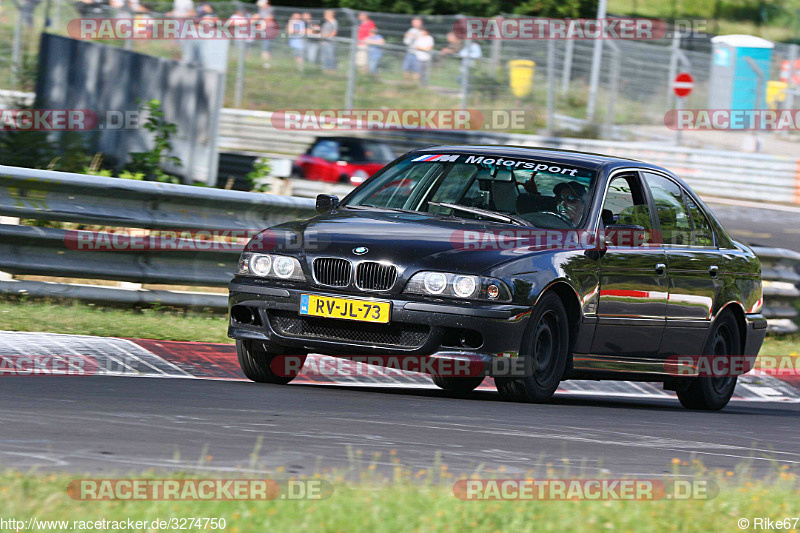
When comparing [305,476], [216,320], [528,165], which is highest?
[528,165]

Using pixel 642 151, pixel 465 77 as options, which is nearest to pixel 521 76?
pixel 465 77

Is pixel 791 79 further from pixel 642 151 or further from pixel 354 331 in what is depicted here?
pixel 354 331

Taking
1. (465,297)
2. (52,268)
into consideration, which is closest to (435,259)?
(465,297)

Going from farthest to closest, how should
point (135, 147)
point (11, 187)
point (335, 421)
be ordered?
point (135, 147) < point (11, 187) < point (335, 421)

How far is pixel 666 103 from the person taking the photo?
2930 centimetres

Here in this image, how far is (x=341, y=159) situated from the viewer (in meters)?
24.9

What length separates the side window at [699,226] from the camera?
921 centimetres

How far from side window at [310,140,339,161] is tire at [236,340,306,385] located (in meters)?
17.1

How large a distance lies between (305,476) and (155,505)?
0.79 metres

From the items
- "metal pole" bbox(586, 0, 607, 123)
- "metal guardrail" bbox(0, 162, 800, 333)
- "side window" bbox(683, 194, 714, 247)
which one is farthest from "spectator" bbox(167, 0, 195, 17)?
"side window" bbox(683, 194, 714, 247)

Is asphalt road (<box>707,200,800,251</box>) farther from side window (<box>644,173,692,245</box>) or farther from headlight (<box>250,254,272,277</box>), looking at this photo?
headlight (<box>250,254,272,277</box>)

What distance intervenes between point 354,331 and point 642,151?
22484mm

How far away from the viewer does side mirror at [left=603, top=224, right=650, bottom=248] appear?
8203 millimetres

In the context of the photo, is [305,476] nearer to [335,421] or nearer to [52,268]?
[335,421]
